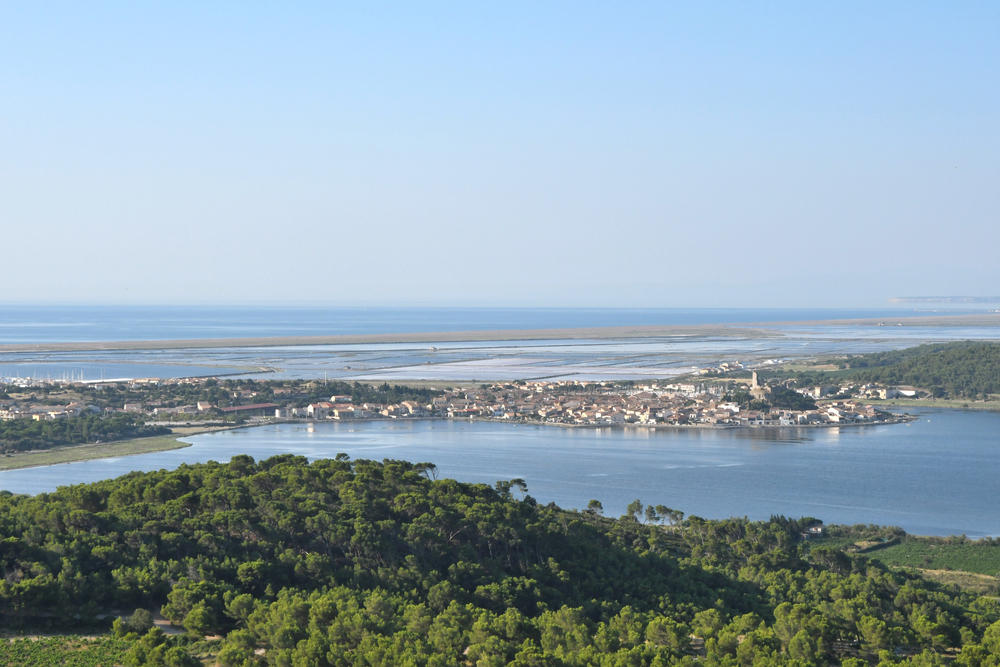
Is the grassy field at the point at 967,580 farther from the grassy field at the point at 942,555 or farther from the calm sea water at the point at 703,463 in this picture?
the calm sea water at the point at 703,463

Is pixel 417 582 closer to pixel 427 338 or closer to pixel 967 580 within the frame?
pixel 967 580

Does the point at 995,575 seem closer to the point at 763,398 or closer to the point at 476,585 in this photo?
the point at 476,585

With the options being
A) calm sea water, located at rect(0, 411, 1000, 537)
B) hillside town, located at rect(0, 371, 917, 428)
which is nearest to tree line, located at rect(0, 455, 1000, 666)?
calm sea water, located at rect(0, 411, 1000, 537)

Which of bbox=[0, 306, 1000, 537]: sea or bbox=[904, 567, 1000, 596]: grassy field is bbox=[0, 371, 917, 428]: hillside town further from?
bbox=[904, 567, 1000, 596]: grassy field

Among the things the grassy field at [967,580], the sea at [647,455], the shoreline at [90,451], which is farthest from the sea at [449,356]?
the grassy field at [967,580]

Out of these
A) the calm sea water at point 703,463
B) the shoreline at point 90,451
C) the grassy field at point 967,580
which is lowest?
the grassy field at point 967,580

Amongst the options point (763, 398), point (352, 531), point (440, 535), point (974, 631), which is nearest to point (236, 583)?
point (352, 531)
